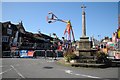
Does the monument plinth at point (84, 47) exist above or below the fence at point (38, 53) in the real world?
above

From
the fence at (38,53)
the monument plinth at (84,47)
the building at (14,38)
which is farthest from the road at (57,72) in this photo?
the building at (14,38)

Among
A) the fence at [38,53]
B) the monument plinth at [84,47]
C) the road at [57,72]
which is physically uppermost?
the monument plinth at [84,47]

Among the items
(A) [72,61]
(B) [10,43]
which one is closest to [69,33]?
(A) [72,61]

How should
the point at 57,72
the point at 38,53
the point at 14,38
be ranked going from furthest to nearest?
the point at 14,38, the point at 38,53, the point at 57,72

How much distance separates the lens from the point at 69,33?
43562 mm

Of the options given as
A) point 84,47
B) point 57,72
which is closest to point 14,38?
point 84,47

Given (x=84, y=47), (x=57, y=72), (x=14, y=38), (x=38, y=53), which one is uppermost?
(x=14, y=38)

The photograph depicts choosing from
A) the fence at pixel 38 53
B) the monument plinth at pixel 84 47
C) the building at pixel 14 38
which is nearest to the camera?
A: the monument plinth at pixel 84 47

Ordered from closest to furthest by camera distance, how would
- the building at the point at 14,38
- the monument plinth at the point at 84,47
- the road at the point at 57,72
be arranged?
the road at the point at 57,72, the monument plinth at the point at 84,47, the building at the point at 14,38

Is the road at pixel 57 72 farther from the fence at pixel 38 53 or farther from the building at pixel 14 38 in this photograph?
the building at pixel 14 38

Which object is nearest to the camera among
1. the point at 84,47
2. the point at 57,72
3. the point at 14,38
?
the point at 57,72

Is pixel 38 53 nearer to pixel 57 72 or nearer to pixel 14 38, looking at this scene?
pixel 14 38

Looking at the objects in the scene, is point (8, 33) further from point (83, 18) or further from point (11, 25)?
point (83, 18)

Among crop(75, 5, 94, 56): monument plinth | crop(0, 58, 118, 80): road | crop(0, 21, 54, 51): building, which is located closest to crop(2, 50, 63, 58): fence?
crop(0, 21, 54, 51): building
